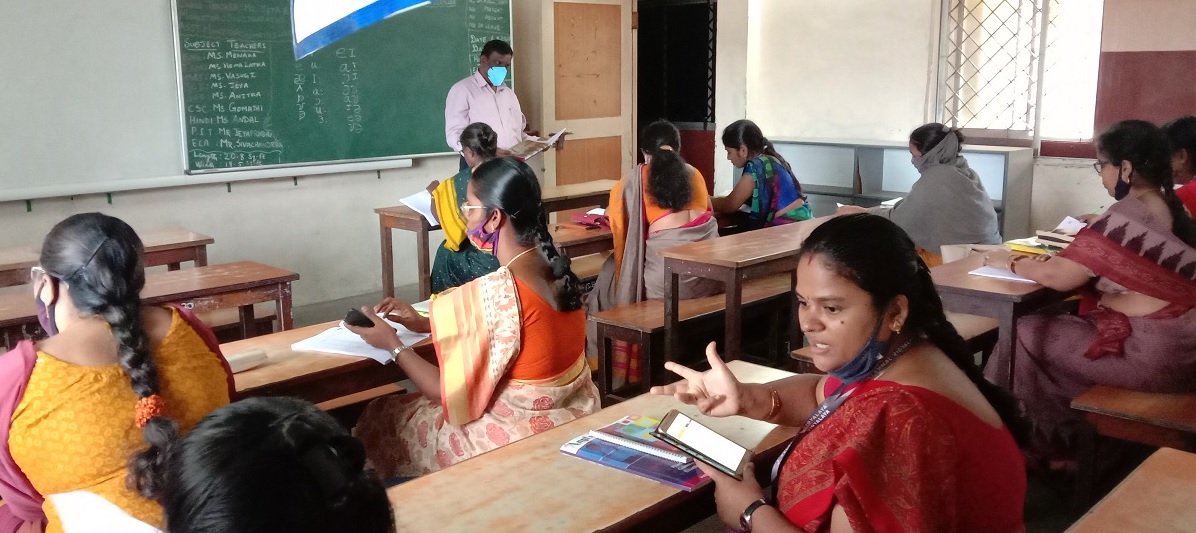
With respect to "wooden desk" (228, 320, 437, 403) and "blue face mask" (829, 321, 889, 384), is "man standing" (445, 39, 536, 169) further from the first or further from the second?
"blue face mask" (829, 321, 889, 384)

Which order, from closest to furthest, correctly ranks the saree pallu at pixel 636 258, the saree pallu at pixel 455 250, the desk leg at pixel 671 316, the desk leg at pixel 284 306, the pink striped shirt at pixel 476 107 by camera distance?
the desk leg at pixel 284 306
the desk leg at pixel 671 316
the saree pallu at pixel 455 250
the saree pallu at pixel 636 258
the pink striped shirt at pixel 476 107

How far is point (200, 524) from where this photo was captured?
0.77 m

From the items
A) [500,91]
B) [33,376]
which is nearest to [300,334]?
[33,376]

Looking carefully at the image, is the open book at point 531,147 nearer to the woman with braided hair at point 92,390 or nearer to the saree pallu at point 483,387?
the saree pallu at point 483,387

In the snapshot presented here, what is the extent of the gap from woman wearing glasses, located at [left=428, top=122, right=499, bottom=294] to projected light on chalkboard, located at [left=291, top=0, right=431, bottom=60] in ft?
6.11

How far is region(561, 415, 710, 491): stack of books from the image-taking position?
164 centimetres

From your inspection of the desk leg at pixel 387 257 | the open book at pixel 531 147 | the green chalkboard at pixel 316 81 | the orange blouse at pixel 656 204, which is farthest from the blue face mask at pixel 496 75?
the orange blouse at pixel 656 204

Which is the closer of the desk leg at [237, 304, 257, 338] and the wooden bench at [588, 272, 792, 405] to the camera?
the desk leg at [237, 304, 257, 338]

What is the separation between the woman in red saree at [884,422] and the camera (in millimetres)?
1345

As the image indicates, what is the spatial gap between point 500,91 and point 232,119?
165 centimetres

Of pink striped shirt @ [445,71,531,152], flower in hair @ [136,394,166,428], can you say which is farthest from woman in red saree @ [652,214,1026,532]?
pink striped shirt @ [445,71,531,152]

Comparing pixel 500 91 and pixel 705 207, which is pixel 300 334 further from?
pixel 500 91

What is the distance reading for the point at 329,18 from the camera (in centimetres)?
570

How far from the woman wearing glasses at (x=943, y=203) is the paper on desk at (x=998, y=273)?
984 millimetres
